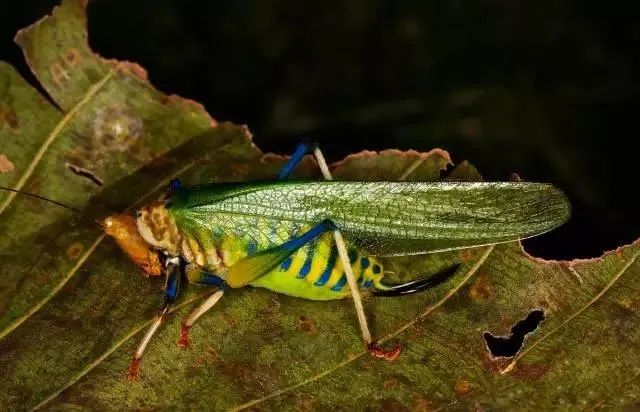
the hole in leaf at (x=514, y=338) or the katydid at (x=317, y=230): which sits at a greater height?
the katydid at (x=317, y=230)

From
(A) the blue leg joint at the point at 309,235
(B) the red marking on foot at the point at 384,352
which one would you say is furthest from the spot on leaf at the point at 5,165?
(B) the red marking on foot at the point at 384,352

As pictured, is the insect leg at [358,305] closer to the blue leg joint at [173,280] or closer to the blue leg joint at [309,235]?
the blue leg joint at [309,235]

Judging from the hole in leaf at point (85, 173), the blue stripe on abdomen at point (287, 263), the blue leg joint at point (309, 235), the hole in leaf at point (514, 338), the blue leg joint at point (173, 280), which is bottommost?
the hole in leaf at point (514, 338)

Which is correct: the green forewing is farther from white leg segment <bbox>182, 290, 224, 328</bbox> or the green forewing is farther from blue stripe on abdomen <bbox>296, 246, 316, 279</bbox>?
white leg segment <bbox>182, 290, 224, 328</bbox>

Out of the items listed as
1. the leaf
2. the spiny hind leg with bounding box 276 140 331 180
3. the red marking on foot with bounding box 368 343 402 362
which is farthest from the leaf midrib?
the red marking on foot with bounding box 368 343 402 362

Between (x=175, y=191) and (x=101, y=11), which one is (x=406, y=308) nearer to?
(x=175, y=191)

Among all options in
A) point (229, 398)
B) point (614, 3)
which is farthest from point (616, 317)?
point (614, 3)

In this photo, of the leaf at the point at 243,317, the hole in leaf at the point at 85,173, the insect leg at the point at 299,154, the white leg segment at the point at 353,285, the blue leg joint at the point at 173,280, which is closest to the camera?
the leaf at the point at 243,317
